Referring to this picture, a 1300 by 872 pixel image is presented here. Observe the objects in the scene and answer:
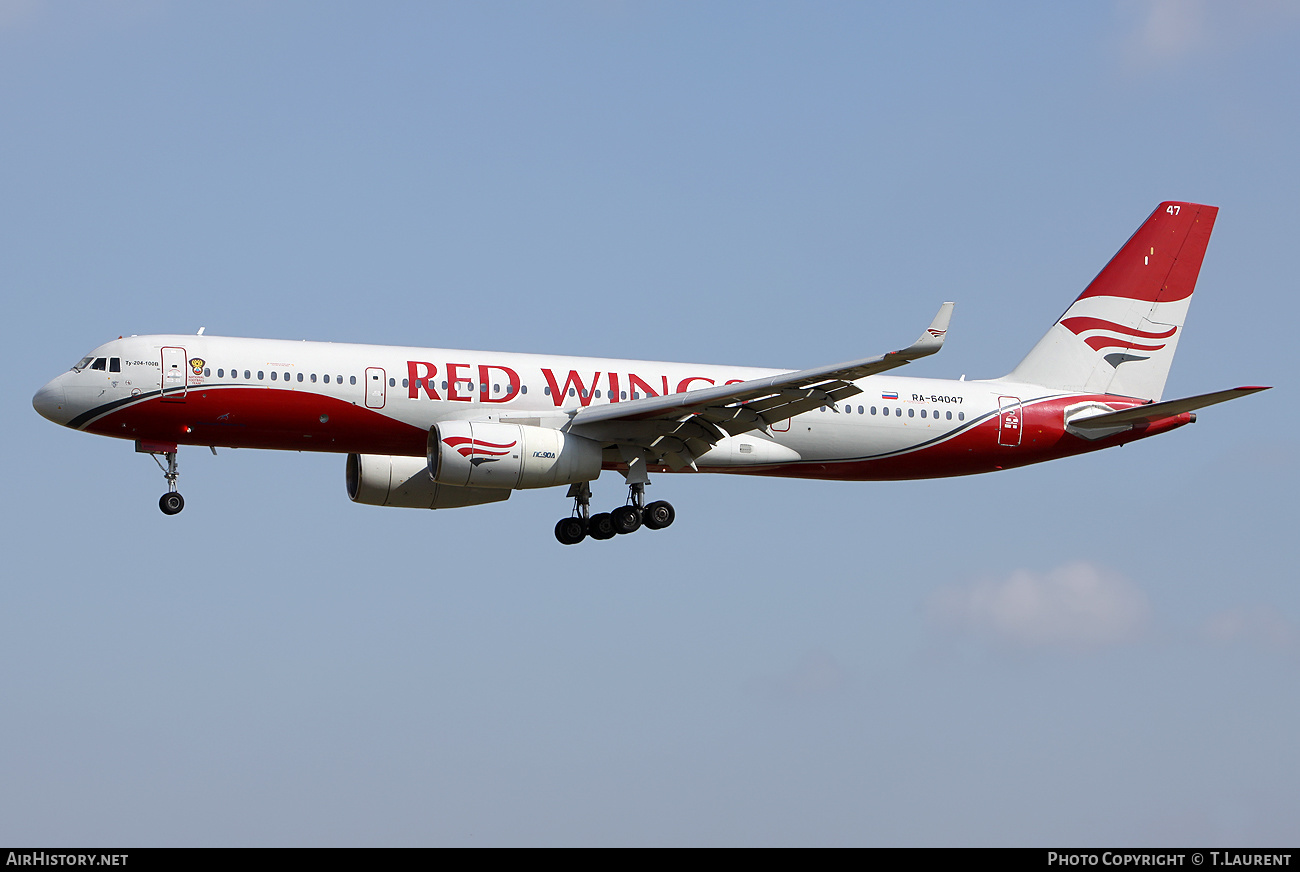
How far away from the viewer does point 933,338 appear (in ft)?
105

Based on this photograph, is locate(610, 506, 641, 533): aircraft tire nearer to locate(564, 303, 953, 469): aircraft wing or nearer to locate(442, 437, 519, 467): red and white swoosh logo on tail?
locate(564, 303, 953, 469): aircraft wing

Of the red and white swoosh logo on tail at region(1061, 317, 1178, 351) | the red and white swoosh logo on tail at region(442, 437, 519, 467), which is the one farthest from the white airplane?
the red and white swoosh logo on tail at region(1061, 317, 1178, 351)

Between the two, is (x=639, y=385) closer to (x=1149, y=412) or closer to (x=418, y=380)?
(x=418, y=380)

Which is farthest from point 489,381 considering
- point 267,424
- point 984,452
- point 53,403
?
point 984,452

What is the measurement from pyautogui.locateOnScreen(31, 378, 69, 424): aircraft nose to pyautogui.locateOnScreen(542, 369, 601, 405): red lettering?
1125cm

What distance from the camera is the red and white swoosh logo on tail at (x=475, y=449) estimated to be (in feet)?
120

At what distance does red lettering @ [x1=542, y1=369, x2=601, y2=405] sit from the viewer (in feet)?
128

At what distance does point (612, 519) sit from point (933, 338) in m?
12.2

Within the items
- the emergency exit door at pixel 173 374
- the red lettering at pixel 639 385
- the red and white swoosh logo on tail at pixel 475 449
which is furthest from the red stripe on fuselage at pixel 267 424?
the red lettering at pixel 639 385

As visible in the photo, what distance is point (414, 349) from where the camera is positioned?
3869 centimetres

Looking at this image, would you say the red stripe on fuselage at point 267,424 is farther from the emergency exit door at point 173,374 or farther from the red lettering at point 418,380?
the red lettering at point 418,380

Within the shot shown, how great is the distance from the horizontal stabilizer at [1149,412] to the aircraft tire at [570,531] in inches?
538
